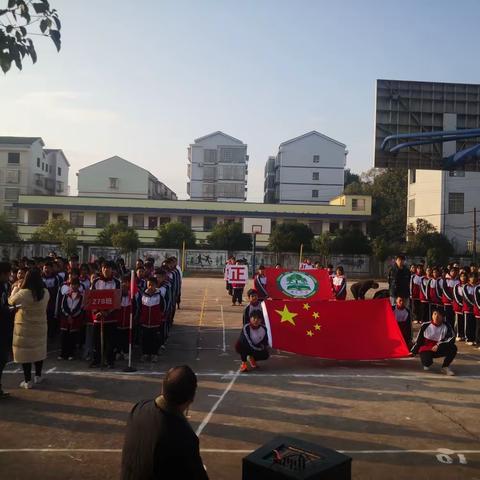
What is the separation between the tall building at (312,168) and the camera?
67000 millimetres

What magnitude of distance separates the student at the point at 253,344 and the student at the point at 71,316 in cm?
291

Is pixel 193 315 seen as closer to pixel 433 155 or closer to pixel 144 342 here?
pixel 144 342

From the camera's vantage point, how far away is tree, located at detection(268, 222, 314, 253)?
4288 centimetres

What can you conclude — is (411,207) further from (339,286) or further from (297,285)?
(297,285)

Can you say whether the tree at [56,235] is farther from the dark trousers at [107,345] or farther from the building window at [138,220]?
the dark trousers at [107,345]

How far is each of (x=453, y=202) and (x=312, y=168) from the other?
26.0m

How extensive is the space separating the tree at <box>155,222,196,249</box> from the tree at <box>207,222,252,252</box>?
70.5 inches

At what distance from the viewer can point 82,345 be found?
35.1ft

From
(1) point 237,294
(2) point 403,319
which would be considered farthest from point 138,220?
(2) point 403,319

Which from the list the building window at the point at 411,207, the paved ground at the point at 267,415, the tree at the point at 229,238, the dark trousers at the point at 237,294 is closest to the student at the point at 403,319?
the paved ground at the point at 267,415

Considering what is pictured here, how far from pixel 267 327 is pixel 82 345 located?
3701mm

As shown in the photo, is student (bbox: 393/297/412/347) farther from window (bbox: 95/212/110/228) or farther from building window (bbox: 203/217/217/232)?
window (bbox: 95/212/110/228)

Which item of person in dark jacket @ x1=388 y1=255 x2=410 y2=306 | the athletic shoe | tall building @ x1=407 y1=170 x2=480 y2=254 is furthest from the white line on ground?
tall building @ x1=407 y1=170 x2=480 y2=254

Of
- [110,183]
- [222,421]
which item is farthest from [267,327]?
[110,183]
